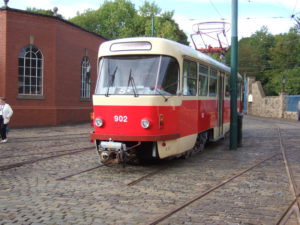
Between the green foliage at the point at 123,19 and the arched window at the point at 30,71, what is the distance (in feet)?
106

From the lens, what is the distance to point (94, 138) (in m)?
8.72

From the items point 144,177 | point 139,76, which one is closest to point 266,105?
point 139,76

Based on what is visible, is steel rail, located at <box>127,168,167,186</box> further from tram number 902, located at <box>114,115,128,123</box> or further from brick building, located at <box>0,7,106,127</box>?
brick building, located at <box>0,7,106,127</box>

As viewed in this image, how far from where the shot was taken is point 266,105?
47031 millimetres

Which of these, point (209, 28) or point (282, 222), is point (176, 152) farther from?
point (209, 28)

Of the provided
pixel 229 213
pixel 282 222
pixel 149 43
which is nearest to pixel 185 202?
pixel 229 213

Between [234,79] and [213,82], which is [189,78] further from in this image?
[234,79]

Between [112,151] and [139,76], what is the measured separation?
5.65 ft

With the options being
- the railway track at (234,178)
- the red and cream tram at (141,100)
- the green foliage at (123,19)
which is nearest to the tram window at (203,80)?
the red and cream tram at (141,100)

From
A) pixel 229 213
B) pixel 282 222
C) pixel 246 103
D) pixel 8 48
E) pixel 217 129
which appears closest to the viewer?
pixel 282 222

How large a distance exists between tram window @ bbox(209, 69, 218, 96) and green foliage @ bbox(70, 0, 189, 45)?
134 ft

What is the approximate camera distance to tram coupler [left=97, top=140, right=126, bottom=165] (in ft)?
27.1

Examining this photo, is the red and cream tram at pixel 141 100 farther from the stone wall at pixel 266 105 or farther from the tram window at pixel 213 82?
the stone wall at pixel 266 105

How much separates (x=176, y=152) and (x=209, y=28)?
1085 cm
